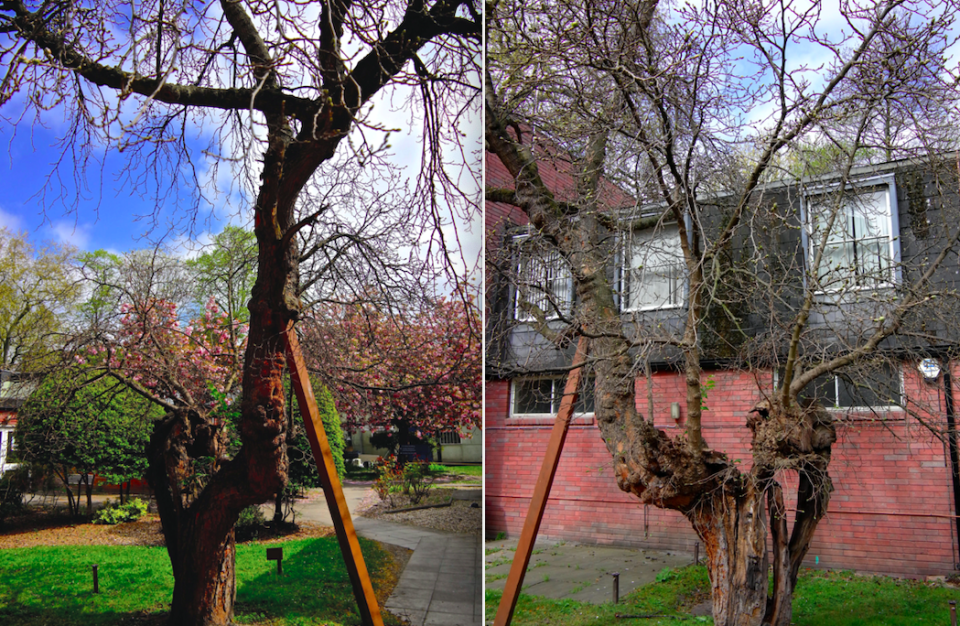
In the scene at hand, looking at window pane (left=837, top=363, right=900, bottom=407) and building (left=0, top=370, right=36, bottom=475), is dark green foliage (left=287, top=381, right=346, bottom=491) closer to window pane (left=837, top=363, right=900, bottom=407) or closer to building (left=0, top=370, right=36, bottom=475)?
building (left=0, top=370, right=36, bottom=475)

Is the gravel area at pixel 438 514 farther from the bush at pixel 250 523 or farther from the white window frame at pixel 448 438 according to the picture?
the bush at pixel 250 523

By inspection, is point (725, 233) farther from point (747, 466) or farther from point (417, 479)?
point (417, 479)

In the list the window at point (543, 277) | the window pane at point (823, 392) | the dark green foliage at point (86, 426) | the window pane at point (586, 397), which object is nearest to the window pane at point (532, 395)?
the window pane at point (586, 397)

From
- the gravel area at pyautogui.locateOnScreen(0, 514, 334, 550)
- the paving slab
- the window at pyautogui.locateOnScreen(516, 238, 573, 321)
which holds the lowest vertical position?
the paving slab

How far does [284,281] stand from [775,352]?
2.00 meters

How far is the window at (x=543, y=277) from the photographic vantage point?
107 inches

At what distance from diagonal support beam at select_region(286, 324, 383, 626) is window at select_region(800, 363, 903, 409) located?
6.02 feet

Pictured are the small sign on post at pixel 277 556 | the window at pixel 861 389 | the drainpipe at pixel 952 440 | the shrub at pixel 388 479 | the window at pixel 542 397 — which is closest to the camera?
the small sign on post at pixel 277 556

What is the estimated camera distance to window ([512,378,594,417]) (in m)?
2.84

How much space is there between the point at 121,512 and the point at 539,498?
5.19 ft

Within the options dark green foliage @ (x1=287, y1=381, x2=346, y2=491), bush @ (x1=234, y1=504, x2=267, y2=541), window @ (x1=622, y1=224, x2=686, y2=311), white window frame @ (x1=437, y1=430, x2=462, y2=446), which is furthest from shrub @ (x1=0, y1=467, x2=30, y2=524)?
window @ (x1=622, y1=224, x2=686, y2=311)

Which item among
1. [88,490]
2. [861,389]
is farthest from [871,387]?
[88,490]

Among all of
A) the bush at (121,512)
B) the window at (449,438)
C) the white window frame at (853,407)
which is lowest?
the bush at (121,512)

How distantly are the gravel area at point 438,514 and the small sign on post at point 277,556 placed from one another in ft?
0.89
